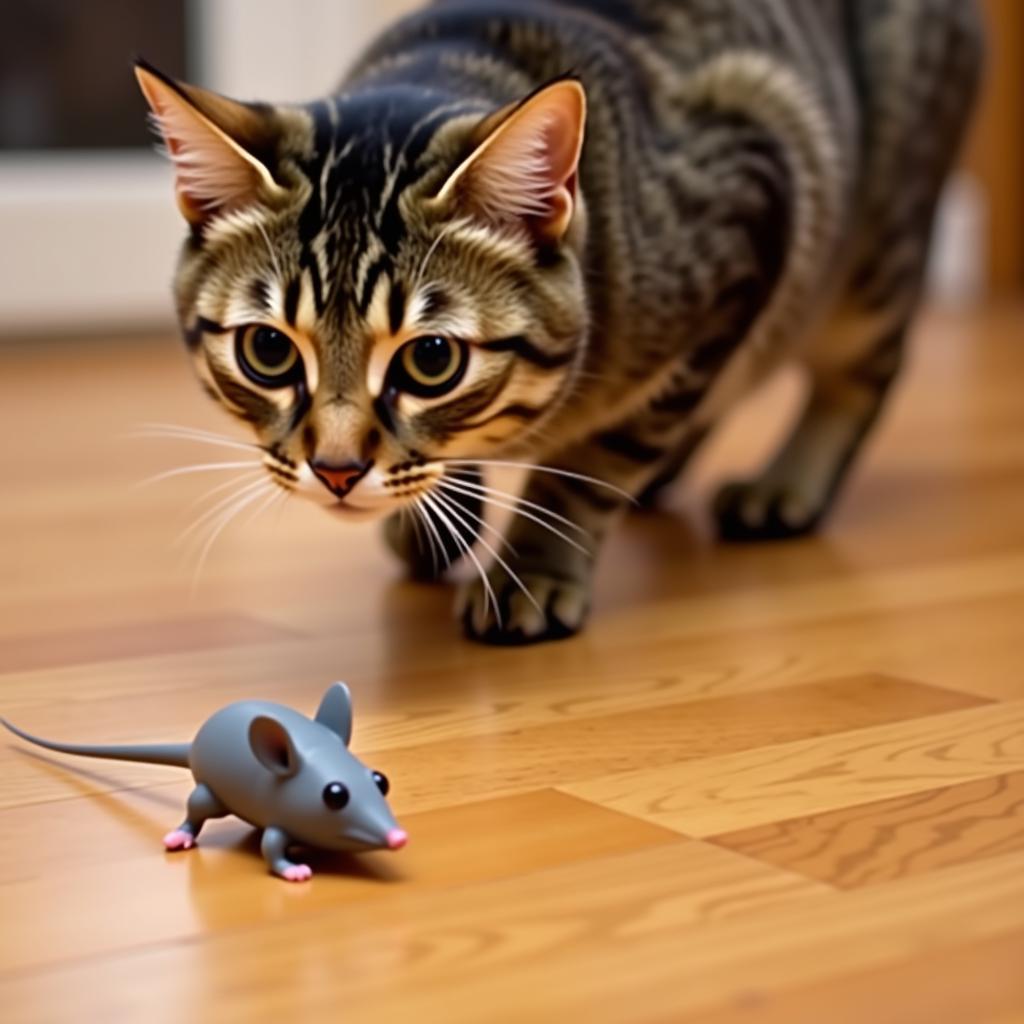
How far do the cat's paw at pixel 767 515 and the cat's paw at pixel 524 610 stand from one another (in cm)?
45

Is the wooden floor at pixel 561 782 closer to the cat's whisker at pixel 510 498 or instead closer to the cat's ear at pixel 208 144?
the cat's whisker at pixel 510 498

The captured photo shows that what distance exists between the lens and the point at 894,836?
105 centimetres

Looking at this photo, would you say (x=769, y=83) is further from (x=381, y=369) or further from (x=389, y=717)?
(x=389, y=717)

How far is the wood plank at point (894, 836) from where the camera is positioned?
39.3 inches

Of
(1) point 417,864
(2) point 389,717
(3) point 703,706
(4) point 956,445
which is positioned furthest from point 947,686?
(4) point 956,445

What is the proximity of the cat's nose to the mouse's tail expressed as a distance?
0.23m

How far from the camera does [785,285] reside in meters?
1.84

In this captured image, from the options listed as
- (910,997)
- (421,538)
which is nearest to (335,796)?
(910,997)

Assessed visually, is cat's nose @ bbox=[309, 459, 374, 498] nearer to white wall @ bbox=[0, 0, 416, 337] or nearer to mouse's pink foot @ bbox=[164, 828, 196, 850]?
mouse's pink foot @ bbox=[164, 828, 196, 850]

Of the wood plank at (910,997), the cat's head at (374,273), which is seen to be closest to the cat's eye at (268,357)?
the cat's head at (374,273)

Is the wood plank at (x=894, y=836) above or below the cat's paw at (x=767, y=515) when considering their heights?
above

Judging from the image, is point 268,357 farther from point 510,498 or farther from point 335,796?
point 335,796

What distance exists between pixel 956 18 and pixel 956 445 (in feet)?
2.30

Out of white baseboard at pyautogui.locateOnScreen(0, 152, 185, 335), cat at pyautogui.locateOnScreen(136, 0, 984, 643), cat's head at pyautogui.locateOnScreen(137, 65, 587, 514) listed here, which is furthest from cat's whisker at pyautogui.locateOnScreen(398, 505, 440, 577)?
white baseboard at pyautogui.locateOnScreen(0, 152, 185, 335)
